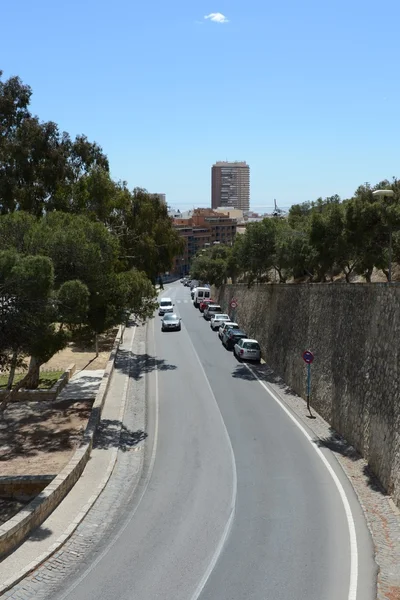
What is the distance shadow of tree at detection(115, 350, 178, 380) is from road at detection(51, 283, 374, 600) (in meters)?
7.00

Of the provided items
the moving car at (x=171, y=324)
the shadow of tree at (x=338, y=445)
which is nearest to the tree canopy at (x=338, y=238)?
the shadow of tree at (x=338, y=445)

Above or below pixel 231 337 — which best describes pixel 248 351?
below

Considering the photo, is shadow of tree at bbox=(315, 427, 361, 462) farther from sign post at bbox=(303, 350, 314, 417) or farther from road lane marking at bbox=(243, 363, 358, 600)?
sign post at bbox=(303, 350, 314, 417)

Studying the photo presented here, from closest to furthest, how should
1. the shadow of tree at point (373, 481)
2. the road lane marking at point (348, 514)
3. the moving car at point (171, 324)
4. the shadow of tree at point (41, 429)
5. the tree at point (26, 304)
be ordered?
1. the road lane marking at point (348, 514)
2. the tree at point (26, 304)
3. the shadow of tree at point (373, 481)
4. the shadow of tree at point (41, 429)
5. the moving car at point (171, 324)

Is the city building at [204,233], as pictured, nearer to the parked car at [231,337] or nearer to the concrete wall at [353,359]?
the parked car at [231,337]

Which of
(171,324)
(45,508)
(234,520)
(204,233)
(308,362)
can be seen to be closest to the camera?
(45,508)

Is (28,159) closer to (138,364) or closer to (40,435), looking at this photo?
(138,364)

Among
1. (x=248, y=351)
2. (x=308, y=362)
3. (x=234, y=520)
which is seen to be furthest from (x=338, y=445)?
(x=248, y=351)

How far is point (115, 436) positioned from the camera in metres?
19.7

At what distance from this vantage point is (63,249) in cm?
1880

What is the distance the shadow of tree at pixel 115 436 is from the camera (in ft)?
61.7

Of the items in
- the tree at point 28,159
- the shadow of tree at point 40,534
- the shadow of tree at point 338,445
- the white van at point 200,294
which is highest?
the tree at point 28,159

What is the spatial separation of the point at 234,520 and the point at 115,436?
7.61 metres

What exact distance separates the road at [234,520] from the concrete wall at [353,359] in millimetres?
1479
